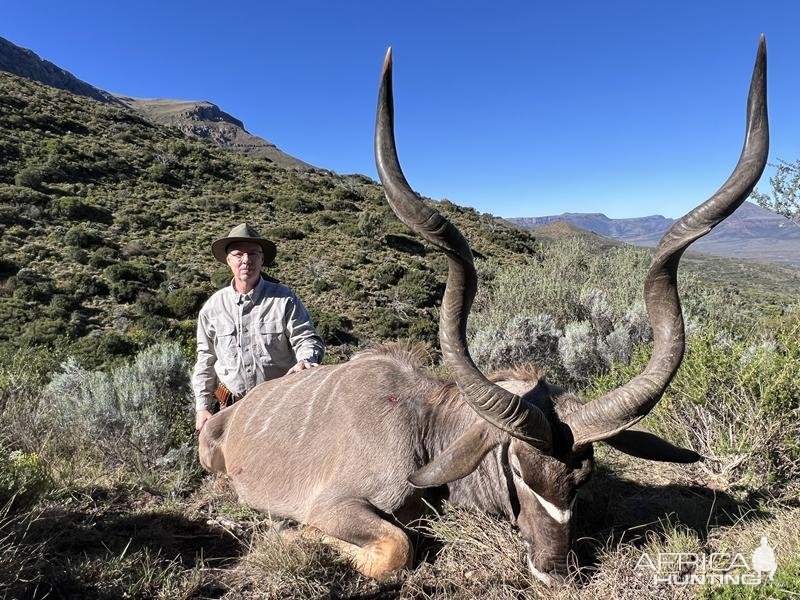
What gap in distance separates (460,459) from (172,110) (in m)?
179

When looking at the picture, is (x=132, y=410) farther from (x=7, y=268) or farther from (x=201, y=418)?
(x=7, y=268)

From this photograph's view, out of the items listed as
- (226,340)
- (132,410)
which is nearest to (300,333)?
(226,340)

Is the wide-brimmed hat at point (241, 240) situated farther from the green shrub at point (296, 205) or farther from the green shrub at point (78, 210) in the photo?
the green shrub at point (296, 205)

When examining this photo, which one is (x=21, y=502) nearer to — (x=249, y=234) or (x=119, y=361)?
(x=249, y=234)

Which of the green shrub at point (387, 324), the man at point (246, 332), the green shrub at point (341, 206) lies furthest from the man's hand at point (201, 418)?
the green shrub at point (341, 206)

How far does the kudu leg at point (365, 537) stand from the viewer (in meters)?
3.26

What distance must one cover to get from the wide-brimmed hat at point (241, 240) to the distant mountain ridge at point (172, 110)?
3214 inches

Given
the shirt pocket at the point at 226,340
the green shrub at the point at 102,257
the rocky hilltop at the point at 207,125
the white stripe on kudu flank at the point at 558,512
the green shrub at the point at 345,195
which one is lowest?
the white stripe on kudu flank at the point at 558,512

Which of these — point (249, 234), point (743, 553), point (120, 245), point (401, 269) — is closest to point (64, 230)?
point (120, 245)

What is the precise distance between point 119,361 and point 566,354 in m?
11.2

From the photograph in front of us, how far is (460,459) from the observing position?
3182mm

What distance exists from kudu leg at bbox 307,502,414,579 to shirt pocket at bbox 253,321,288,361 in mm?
2192

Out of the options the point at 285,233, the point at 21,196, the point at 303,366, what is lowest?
the point at 303,366

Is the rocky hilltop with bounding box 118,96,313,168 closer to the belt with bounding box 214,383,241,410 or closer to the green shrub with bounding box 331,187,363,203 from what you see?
the green shrub with bounding box 331,187,363,203
